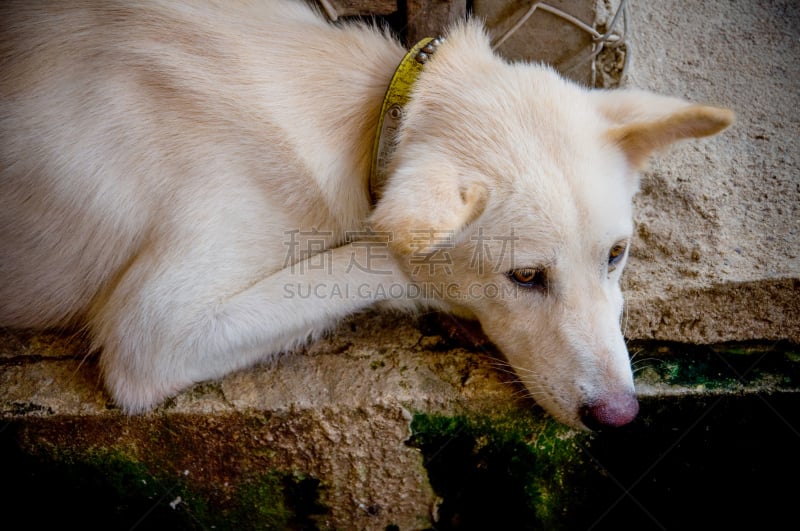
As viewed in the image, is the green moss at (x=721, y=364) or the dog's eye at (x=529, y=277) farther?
the green moss at (x=721, y=364)

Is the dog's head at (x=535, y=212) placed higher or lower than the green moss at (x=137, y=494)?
higher

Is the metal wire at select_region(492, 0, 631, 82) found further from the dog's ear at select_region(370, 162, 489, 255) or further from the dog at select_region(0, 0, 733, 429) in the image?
the dog's ear at select_region(370, 162, 489, 255)

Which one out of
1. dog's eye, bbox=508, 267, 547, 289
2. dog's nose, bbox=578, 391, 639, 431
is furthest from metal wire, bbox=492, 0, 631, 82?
dog's nose, bbox=578, 391, 639, 431

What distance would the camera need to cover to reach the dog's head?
5.57ft

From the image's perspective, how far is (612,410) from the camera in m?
1.68

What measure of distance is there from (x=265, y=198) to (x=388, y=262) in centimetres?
47

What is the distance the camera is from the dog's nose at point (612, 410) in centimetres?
168

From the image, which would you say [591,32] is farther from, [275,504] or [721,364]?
[275,504]

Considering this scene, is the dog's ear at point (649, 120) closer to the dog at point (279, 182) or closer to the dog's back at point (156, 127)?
→ the dog at point (279, 182)

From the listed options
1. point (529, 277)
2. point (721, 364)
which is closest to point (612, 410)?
point (529, 277)

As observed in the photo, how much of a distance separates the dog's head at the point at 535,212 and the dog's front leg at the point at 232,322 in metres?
0.22

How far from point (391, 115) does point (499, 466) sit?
1248 millimetres

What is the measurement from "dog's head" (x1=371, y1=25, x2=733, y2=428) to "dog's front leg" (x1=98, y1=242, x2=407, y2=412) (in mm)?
224

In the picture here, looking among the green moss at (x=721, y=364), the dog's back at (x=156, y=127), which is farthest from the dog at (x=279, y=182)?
the green moss at (x=721, y=364)
